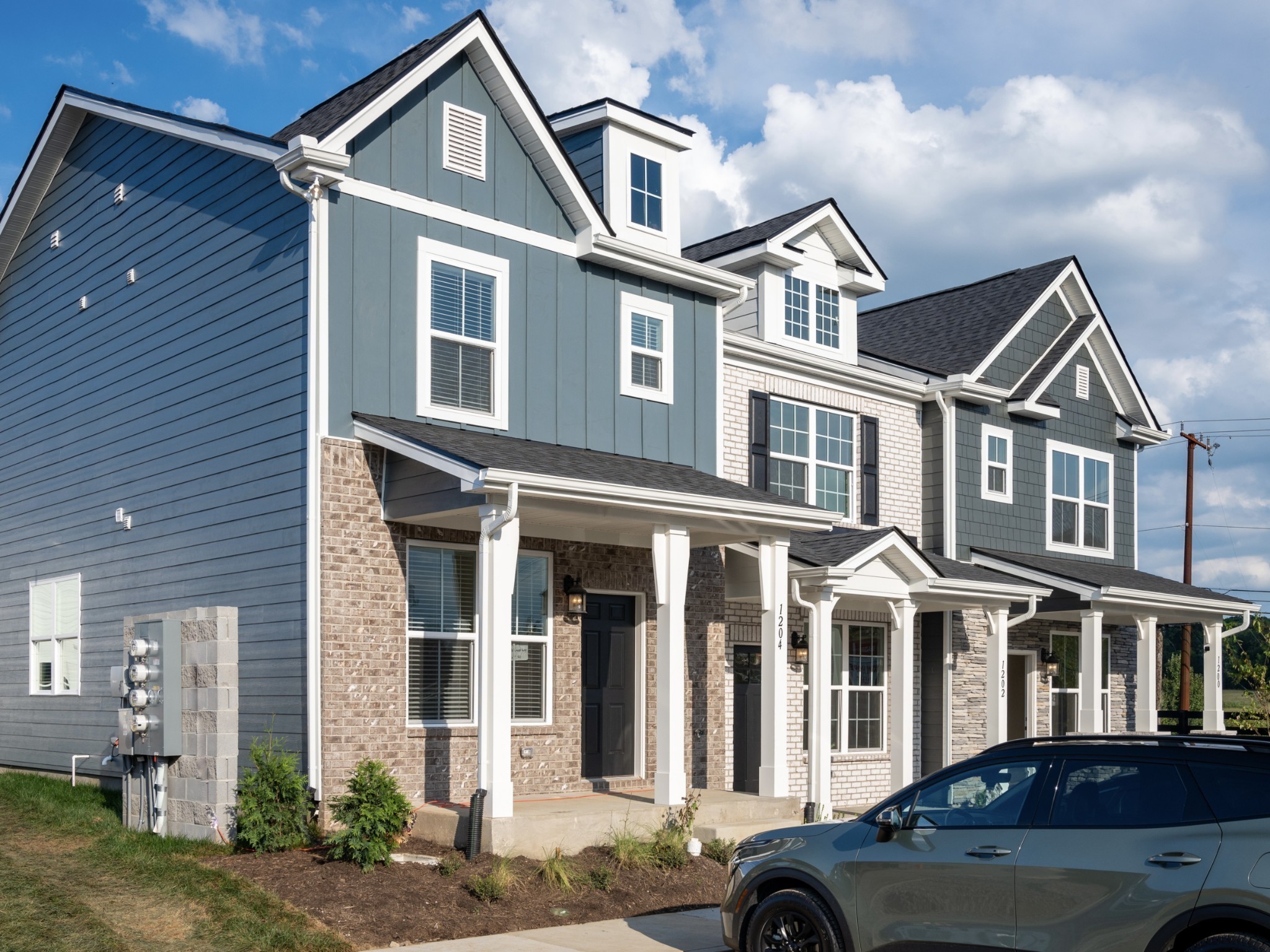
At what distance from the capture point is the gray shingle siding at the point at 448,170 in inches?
526

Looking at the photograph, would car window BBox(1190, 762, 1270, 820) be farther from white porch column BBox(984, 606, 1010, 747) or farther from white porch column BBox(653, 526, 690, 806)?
white porch column BBox(984, 606, 1010, 747)

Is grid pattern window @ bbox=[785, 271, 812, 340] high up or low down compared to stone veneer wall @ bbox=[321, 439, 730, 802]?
up

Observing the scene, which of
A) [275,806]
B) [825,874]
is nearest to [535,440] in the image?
[275,806]

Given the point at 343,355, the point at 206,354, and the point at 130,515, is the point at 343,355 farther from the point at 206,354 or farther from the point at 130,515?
the point at 130,515

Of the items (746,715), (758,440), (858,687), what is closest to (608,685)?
(746,715)

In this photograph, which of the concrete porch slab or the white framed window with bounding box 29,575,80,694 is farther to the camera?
the white framed window with bounding box 29,575,80,694

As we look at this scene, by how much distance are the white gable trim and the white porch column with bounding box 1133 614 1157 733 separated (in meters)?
12.1

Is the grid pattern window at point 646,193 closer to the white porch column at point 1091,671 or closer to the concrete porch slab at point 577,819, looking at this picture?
the concrete porch slab at point 577,819

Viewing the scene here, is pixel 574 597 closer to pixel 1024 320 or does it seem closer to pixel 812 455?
pixel 812 455

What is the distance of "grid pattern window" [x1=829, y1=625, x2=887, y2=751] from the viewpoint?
1858 centimetres

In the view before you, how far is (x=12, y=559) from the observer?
18.4 meters

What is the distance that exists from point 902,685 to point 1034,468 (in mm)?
6359

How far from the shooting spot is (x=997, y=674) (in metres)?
18.8

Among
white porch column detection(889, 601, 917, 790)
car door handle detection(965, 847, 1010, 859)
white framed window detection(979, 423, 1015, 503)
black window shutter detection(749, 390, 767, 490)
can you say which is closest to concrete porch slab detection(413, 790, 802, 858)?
white porch column detection(889, 601, 917, 790)
